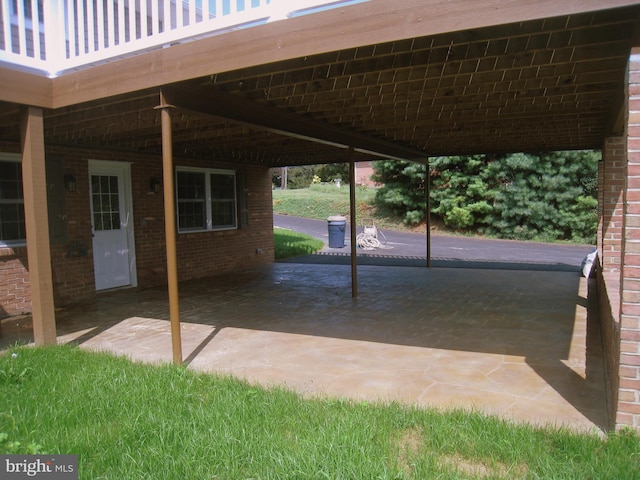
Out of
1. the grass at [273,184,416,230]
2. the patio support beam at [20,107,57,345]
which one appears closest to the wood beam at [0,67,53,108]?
the patio support beam at [20,107,57,345]

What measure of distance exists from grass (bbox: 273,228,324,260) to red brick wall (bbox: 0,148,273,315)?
144cm

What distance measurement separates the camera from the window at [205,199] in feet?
30.8

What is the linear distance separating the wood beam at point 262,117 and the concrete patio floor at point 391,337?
7.66ft

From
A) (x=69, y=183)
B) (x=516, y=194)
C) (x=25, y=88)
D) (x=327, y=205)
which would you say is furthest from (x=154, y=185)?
(x=327, y=205)

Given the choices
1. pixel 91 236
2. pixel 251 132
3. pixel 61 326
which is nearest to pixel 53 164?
pixel 91 236

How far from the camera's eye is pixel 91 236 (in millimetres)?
7715

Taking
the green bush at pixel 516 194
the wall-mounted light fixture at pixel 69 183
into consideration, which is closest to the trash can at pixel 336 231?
the green bush at pixel 516 194

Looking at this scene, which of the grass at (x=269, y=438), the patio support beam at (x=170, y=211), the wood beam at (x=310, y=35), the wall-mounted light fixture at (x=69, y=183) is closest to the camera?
the grass at (x=269, y=438)

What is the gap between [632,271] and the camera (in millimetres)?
2668

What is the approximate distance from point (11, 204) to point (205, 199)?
3794 millimetres

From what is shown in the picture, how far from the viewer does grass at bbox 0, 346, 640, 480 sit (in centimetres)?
244

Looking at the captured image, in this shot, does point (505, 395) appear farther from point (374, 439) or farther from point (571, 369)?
point (374, 439)

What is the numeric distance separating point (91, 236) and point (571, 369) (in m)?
7.02

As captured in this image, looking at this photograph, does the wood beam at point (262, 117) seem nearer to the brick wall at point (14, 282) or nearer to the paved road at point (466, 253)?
the brick wall at point (14, 282)
